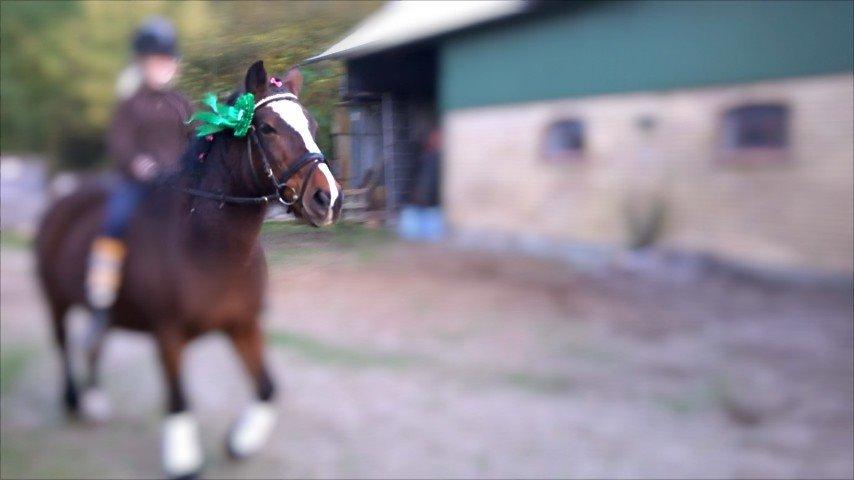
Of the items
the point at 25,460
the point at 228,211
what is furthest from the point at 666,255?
the point at 228,211

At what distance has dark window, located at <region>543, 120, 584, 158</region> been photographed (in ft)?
32.0

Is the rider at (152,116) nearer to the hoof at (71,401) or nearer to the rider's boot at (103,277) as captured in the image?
the rider's boot at (103,277)

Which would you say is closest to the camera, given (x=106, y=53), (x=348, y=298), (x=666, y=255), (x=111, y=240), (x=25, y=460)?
(x=106, y=53)

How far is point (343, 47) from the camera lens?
880 millimetres

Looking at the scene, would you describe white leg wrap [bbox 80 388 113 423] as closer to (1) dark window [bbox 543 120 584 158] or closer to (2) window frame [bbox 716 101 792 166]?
(2) window frame [bbox 716 101 792 166]

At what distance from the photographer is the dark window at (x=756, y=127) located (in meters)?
7.69

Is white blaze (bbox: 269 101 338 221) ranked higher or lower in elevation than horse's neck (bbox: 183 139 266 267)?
higher

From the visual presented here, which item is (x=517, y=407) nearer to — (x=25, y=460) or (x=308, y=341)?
(x=308, y=341)

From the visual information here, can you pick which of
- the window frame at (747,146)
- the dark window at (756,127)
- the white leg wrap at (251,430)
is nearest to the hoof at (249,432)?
the white leg wrap at (251,430)

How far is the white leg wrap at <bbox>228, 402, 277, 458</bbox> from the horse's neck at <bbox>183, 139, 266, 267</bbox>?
2.49m

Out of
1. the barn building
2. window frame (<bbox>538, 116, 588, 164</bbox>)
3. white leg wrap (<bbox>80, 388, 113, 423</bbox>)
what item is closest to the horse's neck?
white leg wrap (<bbox>80, 388, 113, 423</bbox>)

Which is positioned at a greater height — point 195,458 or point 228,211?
point 228,211

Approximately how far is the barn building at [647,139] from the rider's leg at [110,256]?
135 inches

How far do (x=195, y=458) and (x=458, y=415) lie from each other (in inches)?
73.4
